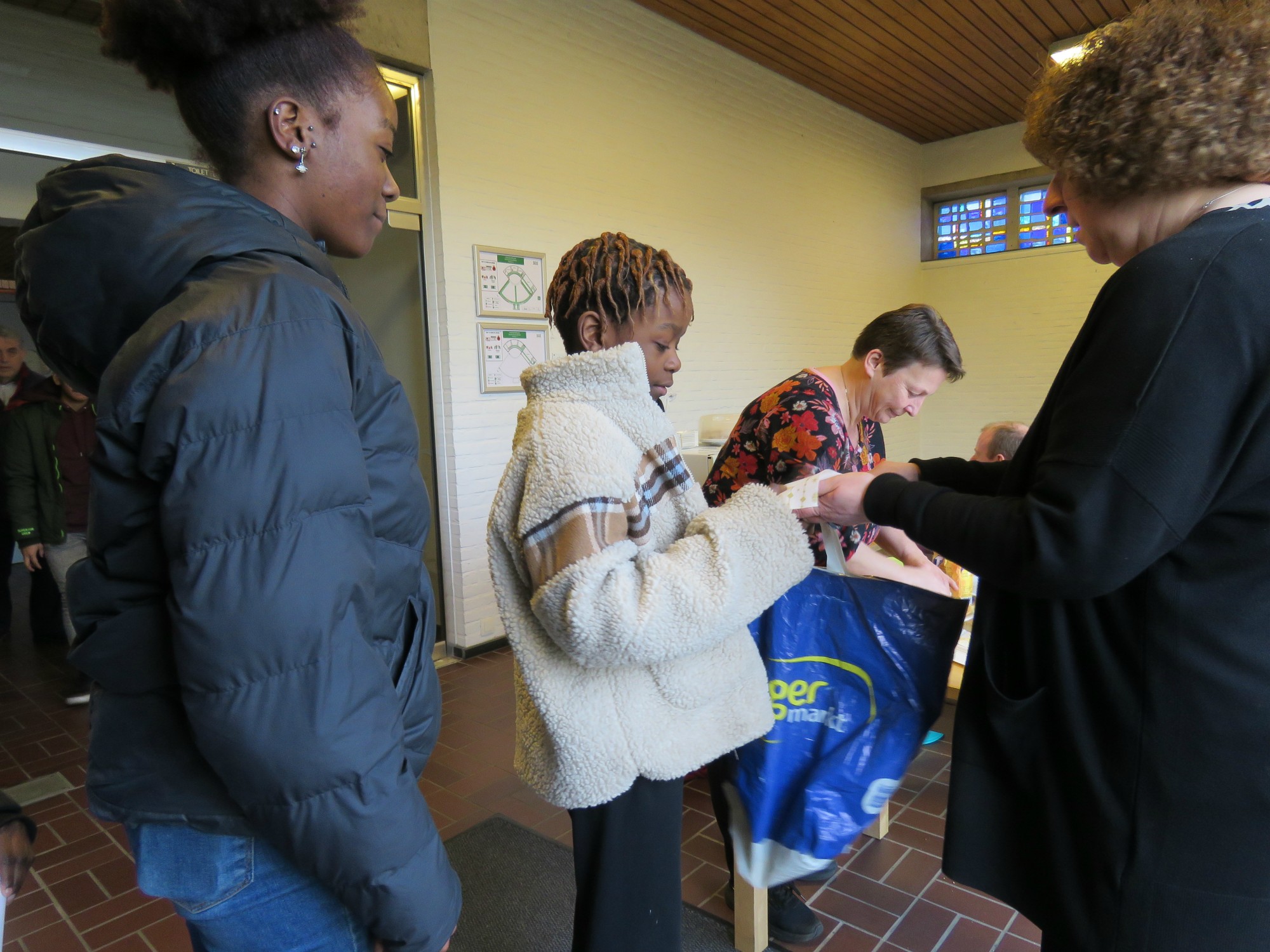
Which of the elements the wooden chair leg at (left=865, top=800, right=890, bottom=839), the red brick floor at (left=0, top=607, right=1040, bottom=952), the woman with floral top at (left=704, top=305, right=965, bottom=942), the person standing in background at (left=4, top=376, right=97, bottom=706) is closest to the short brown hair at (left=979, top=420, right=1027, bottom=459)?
the woman with floral top at (left=704, top=305, right=965, bottom=942)

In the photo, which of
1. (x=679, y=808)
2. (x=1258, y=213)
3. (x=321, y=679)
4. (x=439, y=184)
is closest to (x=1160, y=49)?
(x=1258, y=213)

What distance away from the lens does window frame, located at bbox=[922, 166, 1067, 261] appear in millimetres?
8711

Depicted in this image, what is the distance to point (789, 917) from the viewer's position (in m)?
2.14

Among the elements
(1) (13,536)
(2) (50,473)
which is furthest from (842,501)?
(1) (13,536)

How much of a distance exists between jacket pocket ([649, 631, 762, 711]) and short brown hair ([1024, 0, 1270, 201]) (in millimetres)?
859

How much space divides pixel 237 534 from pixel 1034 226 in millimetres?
9838

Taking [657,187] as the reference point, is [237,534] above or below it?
below

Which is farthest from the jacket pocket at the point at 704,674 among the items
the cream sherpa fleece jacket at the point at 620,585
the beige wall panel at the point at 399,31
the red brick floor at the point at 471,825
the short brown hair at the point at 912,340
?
the beige wall panel at the point at 399,31

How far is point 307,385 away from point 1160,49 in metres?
1.05

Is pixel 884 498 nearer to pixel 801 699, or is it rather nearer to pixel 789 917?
pixel 801 699

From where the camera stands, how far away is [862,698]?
1.43 metres

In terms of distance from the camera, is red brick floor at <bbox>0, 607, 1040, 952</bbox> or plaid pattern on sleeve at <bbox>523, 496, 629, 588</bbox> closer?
plaid pattern on sleeve at <bbox>523, 496, 629, 588</bbox>

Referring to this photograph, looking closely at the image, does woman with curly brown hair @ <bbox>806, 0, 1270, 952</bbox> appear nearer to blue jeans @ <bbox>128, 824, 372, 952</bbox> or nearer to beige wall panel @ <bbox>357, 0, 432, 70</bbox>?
blue jeans @ <bbox>128, 824, 372, 952</bbox>

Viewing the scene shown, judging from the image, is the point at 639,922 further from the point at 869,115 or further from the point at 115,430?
the point at 869,115
